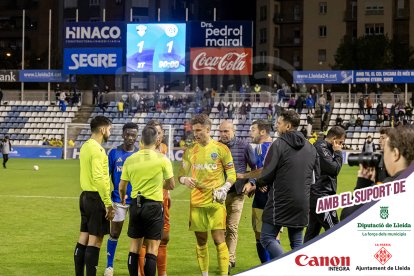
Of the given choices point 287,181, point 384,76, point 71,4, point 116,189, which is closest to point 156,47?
point 384,76

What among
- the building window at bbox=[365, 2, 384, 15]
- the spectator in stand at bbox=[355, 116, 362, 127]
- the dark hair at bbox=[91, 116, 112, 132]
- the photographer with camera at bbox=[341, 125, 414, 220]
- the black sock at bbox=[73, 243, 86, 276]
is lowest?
the black sock at bbox=[73, 243, 86, 276]

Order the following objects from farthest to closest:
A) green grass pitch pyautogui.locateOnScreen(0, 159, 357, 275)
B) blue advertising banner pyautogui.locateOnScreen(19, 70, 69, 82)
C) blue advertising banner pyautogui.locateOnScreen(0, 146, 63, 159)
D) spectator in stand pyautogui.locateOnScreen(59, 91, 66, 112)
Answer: spectator in stand pyautogui.locateOnScreen(59, 91, 66, 112)
blue advertising banner pyautogui.locateOnScreen(19, 70, 69, 82)
blue advertising banner pyautogui.locateOnScreen(0, 146, 63, 159)
green grass pitch pyautogui.locateOnScreen(0, 159, 357, 275)

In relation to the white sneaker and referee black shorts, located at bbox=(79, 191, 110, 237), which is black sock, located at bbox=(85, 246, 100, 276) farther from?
the white sneaker

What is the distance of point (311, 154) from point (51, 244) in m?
7.08

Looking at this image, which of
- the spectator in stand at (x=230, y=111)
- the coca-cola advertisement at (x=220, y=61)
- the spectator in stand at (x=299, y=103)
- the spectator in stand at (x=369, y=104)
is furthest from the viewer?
the spectator in stand at (x=299, y=103)

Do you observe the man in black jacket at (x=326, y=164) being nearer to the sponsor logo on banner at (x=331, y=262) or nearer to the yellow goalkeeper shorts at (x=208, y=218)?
the yellow goalkeeper shorts at (x=208, y=218)

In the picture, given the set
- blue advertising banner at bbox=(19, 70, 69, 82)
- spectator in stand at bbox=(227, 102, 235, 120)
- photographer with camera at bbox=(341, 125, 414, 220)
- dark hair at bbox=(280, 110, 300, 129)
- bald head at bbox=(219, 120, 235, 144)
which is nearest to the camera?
photographer with camera at bbox=(341, 125, 414, 220)

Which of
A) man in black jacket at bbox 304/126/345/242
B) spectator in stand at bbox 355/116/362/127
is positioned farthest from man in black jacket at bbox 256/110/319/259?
spectator in stand at bbox 355/116/362/127

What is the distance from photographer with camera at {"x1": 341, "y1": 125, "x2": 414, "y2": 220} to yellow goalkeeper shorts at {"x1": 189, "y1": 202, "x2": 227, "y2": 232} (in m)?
5.58

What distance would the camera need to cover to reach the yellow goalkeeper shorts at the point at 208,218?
33.7 ft

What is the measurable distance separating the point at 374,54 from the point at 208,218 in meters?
89.7

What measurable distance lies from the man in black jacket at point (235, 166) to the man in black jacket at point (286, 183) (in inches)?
95.6

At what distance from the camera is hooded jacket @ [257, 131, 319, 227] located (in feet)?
29.1

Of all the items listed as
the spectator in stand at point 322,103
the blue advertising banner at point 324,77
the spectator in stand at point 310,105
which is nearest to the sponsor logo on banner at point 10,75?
the blue advertising banner at point 324,77
